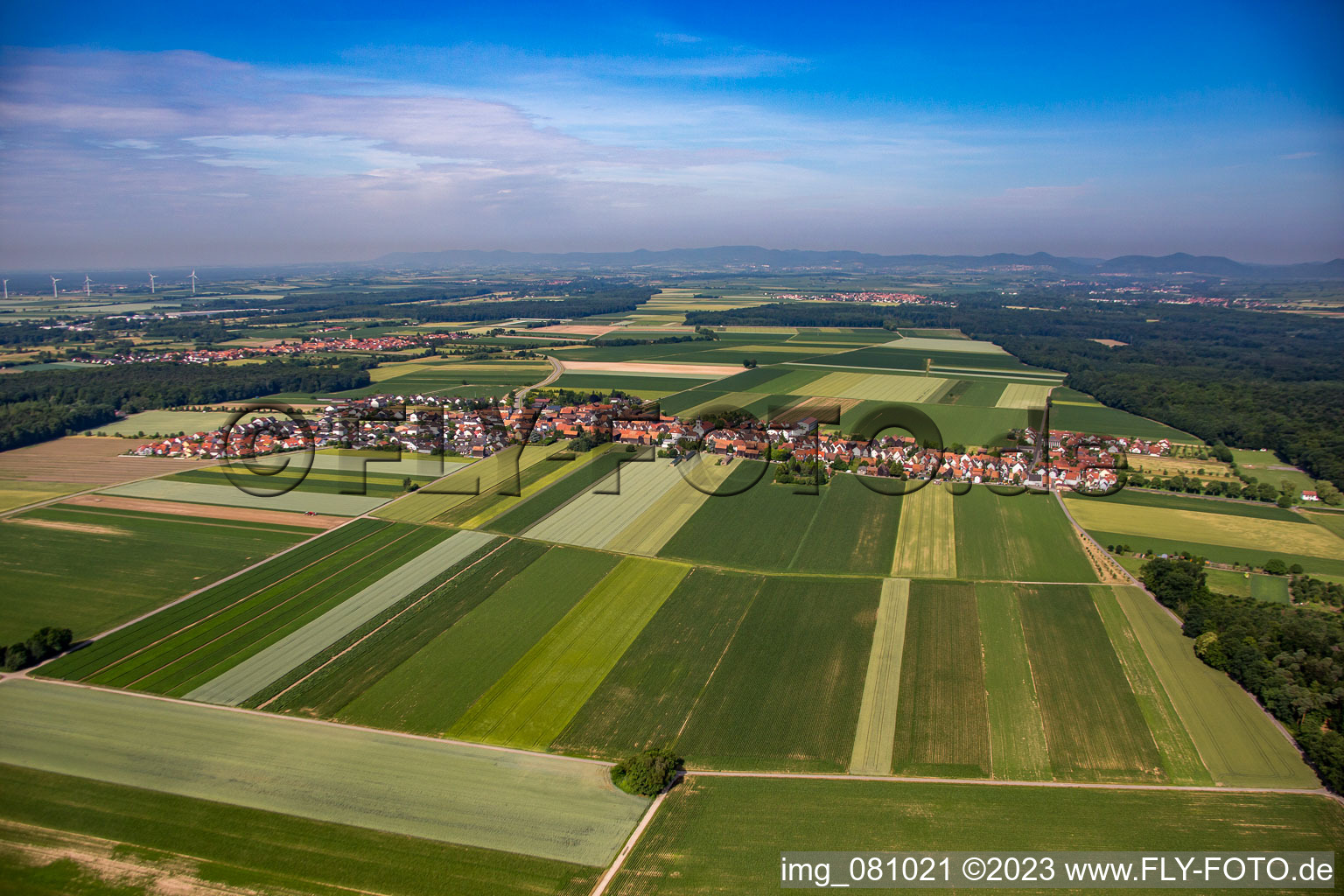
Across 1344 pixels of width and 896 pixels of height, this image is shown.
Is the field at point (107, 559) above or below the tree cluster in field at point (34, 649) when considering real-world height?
above

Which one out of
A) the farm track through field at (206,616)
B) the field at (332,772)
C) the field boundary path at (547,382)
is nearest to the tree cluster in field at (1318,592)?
the field at (332,772)

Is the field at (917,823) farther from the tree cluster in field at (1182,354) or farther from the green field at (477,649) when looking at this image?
the tree cluster in field at (1182,354)

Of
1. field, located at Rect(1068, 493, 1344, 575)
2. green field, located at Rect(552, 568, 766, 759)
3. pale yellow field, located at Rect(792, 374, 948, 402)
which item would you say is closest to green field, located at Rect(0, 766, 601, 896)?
green field, located at Rect(552, 568, 766, 759)

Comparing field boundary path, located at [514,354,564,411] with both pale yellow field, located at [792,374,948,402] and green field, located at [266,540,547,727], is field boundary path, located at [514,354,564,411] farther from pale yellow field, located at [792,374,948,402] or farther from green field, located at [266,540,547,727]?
green field, located at [266,540,547,727]

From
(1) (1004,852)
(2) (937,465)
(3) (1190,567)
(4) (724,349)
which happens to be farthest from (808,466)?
(4) (724,349)

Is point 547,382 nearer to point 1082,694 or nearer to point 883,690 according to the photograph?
point 883,690

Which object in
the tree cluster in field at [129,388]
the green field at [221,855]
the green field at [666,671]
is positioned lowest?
the green field at [221,855]

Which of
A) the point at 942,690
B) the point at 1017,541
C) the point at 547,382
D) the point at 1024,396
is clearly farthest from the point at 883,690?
the point at 547,382
